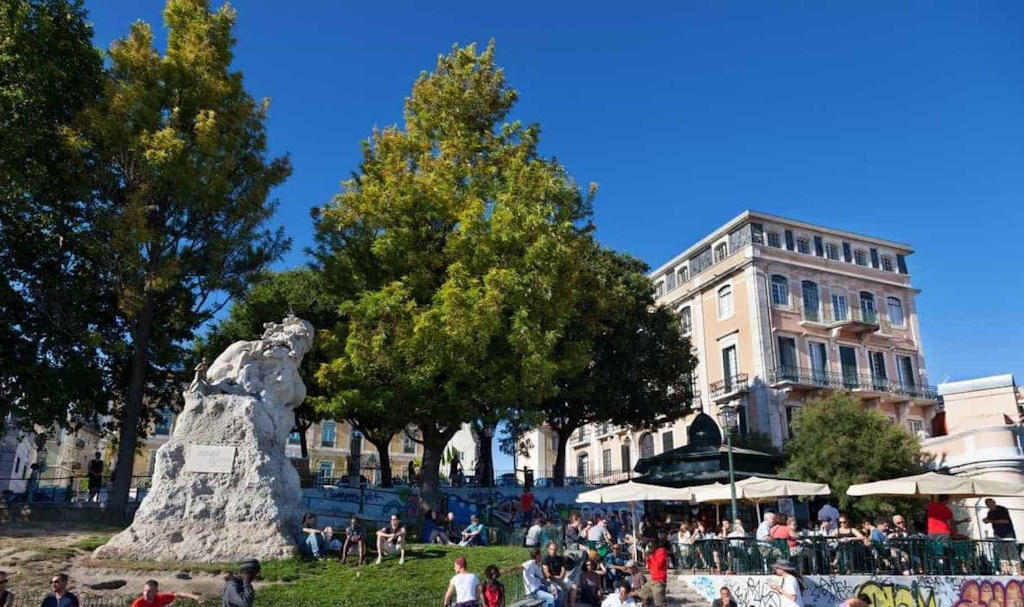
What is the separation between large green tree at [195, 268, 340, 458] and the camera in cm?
2430

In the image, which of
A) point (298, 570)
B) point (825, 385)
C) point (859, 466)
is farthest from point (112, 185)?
point (825, 385)

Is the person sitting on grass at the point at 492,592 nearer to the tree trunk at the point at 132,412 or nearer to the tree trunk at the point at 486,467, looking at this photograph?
the tree trunk at the point at 132,412

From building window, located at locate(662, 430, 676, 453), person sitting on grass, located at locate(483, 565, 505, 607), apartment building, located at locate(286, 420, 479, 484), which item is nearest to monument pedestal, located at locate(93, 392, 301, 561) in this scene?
person sitting on grass, located at locate(483, 565, 505, 607)

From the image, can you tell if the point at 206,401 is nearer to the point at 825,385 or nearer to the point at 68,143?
the point at 68,143

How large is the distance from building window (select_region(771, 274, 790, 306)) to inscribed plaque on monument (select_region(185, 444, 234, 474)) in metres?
32.9

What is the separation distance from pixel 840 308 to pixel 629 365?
17.5 metres

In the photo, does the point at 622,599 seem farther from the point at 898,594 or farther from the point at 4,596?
the point at 4,596

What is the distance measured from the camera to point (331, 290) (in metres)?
22.5

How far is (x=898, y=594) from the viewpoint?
1527 cm

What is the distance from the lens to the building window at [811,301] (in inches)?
1630

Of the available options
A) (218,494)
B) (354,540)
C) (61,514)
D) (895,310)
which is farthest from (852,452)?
(61,514)

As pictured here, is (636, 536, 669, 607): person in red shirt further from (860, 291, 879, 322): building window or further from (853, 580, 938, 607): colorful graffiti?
(860, 291, 879, 322): building window

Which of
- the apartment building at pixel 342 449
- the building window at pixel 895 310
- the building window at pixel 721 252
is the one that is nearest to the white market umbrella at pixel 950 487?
the building window at pixel 721 252

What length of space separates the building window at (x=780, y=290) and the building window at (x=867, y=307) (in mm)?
5163
